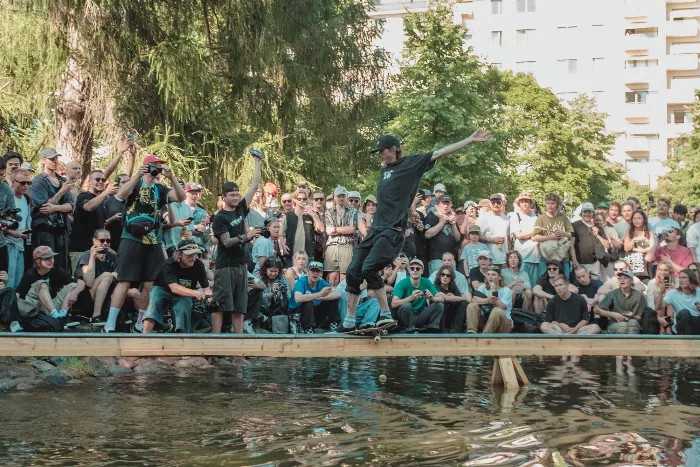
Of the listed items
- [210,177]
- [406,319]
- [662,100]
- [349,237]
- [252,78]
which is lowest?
[406,319]

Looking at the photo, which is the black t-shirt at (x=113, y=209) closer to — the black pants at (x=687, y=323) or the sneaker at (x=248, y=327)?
the sneaker at (x=248, y=327)

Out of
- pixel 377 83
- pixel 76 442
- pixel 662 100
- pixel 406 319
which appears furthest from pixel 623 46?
pixel 76 442

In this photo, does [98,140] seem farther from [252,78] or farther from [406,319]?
[406,319]

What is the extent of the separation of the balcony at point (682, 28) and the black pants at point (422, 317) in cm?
6218

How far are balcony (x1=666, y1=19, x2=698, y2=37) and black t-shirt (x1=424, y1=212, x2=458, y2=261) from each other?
2392 inches

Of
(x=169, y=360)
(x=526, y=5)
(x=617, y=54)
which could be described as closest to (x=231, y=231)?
(x=169, y=360)

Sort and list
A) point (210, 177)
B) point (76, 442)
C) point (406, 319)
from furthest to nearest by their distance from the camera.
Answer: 1. point (210, 177)
2. point (406, 319)
3. point (76, 442)

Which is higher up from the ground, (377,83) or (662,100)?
(662,100)

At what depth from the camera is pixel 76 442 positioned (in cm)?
890

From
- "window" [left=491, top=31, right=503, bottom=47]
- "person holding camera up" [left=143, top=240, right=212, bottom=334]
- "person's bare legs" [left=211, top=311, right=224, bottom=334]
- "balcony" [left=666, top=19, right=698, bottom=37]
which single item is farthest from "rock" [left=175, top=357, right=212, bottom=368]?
"balcony" [left=666, top=19, right=698, bottom=37]

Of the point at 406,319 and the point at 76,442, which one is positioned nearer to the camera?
the point at 76,442

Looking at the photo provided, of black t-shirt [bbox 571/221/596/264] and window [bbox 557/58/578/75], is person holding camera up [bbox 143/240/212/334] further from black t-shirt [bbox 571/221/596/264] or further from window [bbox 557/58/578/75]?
window [bbox 557/58/578/75]

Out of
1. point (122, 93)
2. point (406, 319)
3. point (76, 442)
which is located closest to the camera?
point (76, 442)

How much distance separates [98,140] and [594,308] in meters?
9.40
